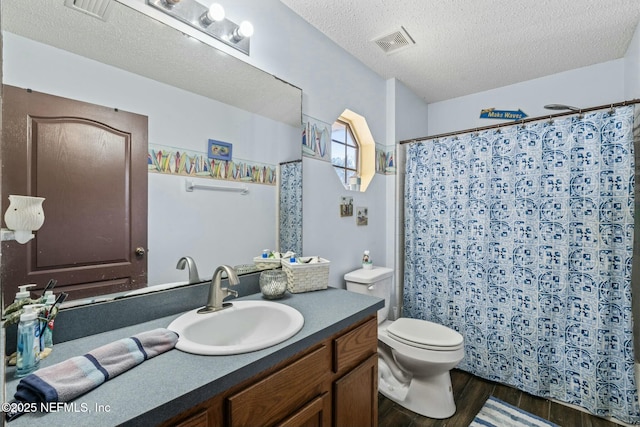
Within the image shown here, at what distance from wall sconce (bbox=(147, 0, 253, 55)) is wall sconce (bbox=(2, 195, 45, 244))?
34.4 inches

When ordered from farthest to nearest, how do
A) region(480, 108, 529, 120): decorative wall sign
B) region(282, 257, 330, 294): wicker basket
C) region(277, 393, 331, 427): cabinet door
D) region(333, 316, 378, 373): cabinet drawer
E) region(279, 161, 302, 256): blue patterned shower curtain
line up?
region(480, 108, 529, 120): decorative wall sign
region(279, 161, 302, 256): blue patterned shower curtain
region(282, 257, 330, 294): wicker basket
region(333, 316, 378, 373): cabinet drawer
region(277, 393, 331, 427): cabinet door

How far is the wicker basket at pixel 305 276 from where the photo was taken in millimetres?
1499

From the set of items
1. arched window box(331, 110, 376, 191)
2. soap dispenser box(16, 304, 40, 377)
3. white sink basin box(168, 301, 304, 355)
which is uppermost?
arched window box(331, 110, 376, 191)

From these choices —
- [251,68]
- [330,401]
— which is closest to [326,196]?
[251,68]

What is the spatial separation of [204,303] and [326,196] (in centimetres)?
100

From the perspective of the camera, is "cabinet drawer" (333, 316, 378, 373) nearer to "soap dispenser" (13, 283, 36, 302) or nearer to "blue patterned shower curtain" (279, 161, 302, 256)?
"blue patterned shower curtain" (279, 161, 302, 256)

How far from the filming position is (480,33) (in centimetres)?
193

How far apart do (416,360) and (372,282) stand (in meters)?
0.53

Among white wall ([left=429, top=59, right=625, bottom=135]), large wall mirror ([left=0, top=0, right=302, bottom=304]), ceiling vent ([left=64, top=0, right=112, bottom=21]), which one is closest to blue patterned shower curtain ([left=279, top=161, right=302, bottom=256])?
large wall mirror ([left=0, top=0, right=302, bottom=304])

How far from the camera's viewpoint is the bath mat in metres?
1.67

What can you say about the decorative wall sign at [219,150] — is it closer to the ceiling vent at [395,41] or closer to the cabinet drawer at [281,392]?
the cabinet drawer at [281,392]

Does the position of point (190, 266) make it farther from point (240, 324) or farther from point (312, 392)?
point (312, 392)

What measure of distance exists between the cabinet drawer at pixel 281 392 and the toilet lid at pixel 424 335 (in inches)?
33.6

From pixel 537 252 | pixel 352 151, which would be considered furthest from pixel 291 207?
pixel 537 252
